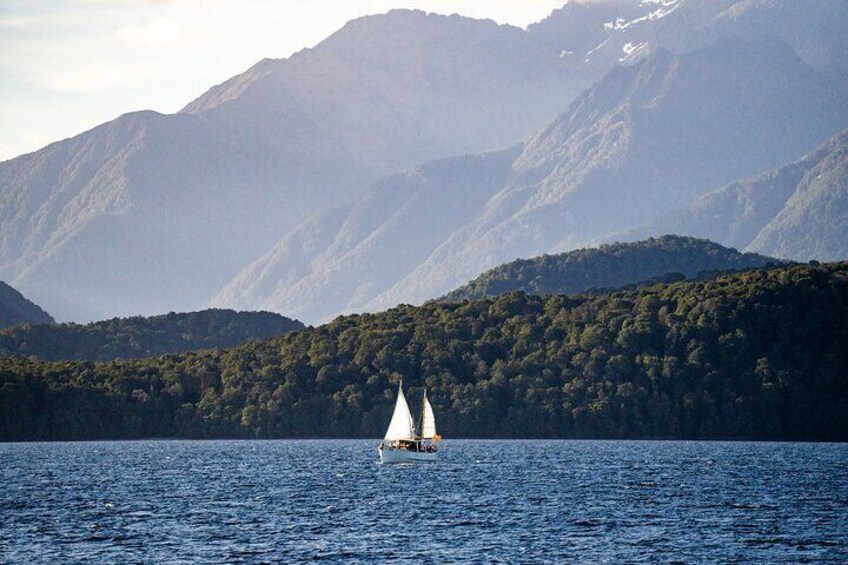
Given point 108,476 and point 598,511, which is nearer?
point 598,511

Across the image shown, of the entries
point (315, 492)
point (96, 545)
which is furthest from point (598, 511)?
point (96, 545)

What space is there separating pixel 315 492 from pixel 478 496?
17646 millimetres

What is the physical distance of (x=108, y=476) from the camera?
7318 inches

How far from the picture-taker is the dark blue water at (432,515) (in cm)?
11181

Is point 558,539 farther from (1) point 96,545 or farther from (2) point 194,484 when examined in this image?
(2) point 194,484

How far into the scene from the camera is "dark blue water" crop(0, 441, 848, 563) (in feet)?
367

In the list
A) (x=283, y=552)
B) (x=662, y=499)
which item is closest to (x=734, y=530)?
(x=662, y=499)

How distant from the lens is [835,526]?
126375 millimetres

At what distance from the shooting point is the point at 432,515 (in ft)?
451

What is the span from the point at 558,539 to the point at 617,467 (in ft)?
258

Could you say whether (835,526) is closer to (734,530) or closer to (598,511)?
(734,530)

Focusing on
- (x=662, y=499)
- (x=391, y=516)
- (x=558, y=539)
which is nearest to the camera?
(x=558, y=539)

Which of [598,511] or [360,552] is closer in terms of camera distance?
[360,552]

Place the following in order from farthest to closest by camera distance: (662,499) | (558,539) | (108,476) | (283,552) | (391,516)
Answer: (108,476) → (662,499) → (391,516) → (558,539) → (283,552)
